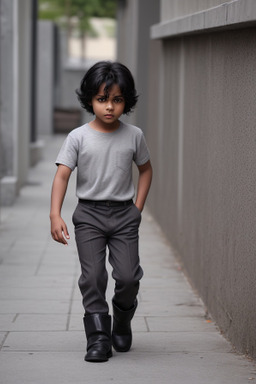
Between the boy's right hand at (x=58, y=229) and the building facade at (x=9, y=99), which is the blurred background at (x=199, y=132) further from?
the boy's right hand at (x=58, y=229)

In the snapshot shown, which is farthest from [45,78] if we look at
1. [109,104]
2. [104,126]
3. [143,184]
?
[109,104]

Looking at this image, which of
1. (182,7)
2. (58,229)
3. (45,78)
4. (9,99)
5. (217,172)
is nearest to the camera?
(58,229)

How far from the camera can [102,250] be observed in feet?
17.7

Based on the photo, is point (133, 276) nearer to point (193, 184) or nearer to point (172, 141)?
point (193, 184)

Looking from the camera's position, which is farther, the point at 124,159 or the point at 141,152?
the point at 141,152

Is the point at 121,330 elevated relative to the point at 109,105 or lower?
lower

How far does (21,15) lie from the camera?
1524 cm

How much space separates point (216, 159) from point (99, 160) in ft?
4.90

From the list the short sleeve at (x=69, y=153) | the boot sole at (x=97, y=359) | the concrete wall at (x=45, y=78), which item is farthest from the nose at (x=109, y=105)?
the concrete wall at (x=45, y=78)

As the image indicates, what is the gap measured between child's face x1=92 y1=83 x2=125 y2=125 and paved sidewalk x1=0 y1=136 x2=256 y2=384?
4.39 ft

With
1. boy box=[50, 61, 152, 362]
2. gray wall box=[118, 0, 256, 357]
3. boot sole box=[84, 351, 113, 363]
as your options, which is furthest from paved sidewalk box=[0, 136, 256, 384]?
boy box=[50, 61, 152, 362]

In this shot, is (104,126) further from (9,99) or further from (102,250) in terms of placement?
(9,99)

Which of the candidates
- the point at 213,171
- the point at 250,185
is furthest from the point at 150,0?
the point at 250,185

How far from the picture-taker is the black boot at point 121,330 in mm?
5547
